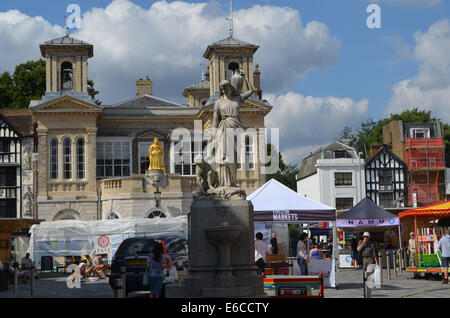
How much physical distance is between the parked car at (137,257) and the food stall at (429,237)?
8131mm

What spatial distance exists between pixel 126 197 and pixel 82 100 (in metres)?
7.34

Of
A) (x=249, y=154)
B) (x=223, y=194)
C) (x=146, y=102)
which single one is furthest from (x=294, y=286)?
(x=146, y=102)

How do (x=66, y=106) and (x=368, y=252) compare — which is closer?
(x=368, y=252)

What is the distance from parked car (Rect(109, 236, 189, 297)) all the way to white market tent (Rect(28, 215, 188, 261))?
1078cm

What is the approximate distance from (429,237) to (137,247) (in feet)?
39.3

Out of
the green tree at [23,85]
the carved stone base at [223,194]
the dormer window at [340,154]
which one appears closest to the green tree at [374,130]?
the dormer window at [340,154]

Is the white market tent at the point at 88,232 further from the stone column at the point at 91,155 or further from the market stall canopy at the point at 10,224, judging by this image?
the stone column at the point at 91,155

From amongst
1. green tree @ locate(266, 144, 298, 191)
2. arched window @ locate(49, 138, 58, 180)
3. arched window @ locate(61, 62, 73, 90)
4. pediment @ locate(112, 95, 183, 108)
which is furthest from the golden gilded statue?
green tree @ locate(266, 144, 298, 191)

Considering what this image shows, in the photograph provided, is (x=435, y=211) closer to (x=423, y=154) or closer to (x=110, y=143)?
(x=110, y=143)

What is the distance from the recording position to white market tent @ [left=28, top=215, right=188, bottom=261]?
33250 millimetres

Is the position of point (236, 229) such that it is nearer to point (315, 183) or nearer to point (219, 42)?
point (219, 42)

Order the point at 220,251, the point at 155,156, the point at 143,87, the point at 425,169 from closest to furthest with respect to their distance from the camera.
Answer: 1. the point at 220,251
2. the point at 155,156
3. the point at 143,87
4. the point at 425,169

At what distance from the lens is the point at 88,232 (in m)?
34.0
